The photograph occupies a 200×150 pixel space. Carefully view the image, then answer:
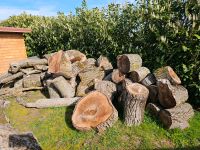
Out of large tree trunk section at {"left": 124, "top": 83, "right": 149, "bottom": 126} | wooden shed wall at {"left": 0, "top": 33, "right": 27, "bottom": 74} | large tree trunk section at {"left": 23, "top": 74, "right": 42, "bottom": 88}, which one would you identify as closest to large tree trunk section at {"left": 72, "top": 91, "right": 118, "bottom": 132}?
large tree trunk section at {"left": 124, "top": 83, "right": 149, "bottom": 126}

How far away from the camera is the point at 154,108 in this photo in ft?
26.5

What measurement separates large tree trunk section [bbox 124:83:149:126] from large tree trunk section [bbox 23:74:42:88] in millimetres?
5148

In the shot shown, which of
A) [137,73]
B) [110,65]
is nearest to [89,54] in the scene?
[110,65]

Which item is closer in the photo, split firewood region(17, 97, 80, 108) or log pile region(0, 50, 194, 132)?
log pile region(0, 50, 194, 132)

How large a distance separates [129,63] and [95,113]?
2.09m

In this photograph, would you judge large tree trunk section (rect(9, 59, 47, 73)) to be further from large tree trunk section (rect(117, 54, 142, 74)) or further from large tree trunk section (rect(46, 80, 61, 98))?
large tree trunk section (rect(117, 54, 142, 74))

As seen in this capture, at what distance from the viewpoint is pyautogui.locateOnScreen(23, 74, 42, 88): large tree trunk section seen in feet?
38.0

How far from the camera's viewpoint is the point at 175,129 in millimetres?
7434

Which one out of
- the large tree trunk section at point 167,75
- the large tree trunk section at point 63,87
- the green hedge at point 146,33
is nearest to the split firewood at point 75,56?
the green hedge at point 146,33

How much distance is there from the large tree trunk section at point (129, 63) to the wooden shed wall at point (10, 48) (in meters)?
7.96

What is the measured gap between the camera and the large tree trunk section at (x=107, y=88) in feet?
29.2

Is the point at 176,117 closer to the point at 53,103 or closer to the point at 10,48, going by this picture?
the point at 53,103

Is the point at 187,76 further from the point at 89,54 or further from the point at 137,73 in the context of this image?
the point at 89,54

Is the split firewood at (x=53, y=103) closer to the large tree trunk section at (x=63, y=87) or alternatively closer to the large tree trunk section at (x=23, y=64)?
the large tree trunk section at (x=63, y=87)
